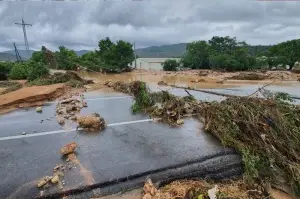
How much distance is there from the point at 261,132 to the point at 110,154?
2415 millimetres

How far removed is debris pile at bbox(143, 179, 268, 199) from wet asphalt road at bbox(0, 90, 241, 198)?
245 millimetres

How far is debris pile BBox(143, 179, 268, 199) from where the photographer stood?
303 cm

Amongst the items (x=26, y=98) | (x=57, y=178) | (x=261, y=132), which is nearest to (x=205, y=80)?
(x=26, y=98)

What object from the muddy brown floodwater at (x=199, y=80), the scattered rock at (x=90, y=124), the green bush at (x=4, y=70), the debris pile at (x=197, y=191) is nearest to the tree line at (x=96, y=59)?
the green bush at (x=4, y=70)

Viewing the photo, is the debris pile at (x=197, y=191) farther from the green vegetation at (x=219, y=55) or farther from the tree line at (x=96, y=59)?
the green vegetation at (x=219, y=55)

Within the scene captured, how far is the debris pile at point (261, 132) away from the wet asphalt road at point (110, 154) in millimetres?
256

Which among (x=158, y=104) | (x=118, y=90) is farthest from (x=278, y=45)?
(x=158, y=104)

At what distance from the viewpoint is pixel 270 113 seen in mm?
4359

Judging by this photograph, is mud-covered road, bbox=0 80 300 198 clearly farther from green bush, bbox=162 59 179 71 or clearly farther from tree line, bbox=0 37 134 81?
green bush, bbox=162 59 179 71

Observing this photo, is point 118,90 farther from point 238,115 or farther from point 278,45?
point 278,45

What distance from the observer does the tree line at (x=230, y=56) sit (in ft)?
88.4

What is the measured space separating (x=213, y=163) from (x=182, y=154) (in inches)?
19.1

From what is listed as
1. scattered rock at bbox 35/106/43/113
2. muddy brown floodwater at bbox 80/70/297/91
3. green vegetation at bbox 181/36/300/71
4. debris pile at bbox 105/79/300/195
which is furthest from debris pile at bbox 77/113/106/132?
green vegetation at bbox 181/36/300/71

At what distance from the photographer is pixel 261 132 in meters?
4.18
